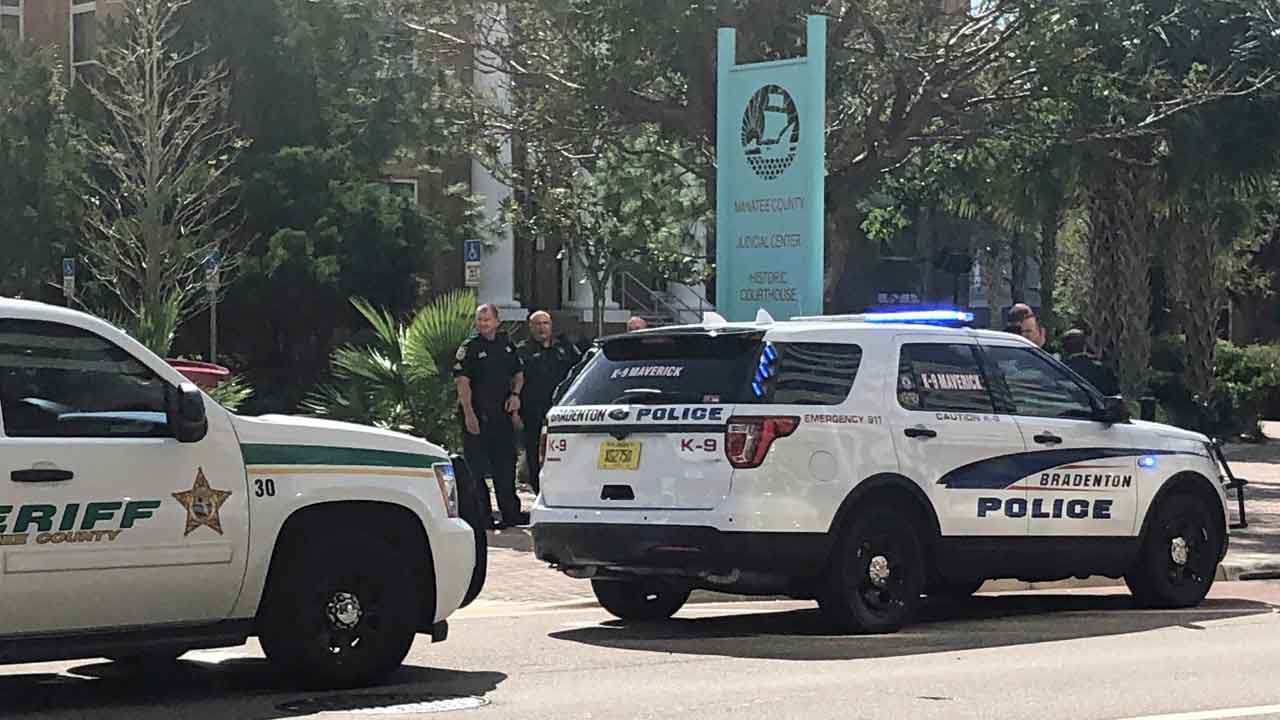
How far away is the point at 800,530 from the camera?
36.0 ft

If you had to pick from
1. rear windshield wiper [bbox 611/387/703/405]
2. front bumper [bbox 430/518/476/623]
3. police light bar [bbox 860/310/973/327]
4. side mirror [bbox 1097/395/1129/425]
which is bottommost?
front bumper [bbox 430/518/476/623]

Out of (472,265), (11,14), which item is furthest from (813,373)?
(11,14)

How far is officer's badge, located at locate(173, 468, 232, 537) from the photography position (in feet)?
28.1

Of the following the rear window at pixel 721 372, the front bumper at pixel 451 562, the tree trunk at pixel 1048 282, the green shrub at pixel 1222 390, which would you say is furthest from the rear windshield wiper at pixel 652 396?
the tree trunk at pixel 1048 282

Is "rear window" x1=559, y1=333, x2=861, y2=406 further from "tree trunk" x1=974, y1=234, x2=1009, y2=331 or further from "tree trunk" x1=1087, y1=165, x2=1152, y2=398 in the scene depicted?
"tree trunk" x1=974, y1=234, x2=1009, y2=331

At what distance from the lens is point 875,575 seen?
1143 centimetres

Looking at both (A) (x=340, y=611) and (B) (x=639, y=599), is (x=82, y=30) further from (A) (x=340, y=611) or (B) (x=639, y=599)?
(A) (x=340, y=611)

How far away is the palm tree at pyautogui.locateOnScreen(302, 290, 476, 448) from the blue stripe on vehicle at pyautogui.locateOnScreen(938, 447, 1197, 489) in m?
7.74

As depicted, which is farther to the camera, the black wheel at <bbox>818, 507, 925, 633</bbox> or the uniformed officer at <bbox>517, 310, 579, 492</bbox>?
the uniformed officer at <bbox>517, 310, 579, 492</bbox>

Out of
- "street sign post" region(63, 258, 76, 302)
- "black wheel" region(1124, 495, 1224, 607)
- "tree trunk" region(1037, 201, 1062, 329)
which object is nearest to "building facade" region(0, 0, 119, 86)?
"street sign post" region(63, 258, 76, 302)

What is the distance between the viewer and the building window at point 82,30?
46.7 metres

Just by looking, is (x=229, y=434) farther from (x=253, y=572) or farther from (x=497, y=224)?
(x=497, y=224)

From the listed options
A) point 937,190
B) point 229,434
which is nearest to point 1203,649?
point 229,434

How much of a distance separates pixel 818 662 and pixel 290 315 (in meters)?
25.5
